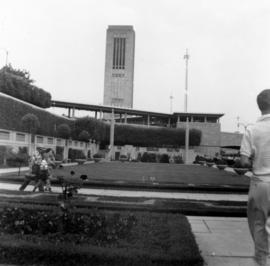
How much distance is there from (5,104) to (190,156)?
35479mm

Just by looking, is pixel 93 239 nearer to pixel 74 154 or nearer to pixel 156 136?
pixel 74 154

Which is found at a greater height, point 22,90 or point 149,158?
point 22,90

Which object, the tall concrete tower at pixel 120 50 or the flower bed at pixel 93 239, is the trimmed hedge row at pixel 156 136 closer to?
the tall concrete tower at pixel 120 50

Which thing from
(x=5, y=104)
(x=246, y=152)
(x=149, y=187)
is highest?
(x=5, y=104)

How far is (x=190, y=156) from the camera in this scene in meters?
52.8

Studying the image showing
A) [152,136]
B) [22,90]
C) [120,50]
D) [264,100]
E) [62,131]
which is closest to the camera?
[264,100]

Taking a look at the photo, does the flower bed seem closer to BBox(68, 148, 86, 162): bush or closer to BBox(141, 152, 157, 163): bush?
BBox(68, 148, 86, 162): bush

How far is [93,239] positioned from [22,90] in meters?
23.5

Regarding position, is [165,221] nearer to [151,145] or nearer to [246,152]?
[246,152]

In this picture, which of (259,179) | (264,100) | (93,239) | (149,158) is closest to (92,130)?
(149,158)

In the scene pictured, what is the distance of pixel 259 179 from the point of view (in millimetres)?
2566

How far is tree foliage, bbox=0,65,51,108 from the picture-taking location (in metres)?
24.1

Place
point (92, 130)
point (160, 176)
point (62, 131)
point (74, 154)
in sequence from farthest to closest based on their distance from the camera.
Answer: point (92, 130) → point (74, 154) → point (62, 131) → point (160, 176)

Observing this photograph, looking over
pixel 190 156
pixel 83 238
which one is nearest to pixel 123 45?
pixel 83 238
